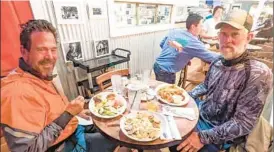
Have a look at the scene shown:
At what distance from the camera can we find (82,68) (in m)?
1.34

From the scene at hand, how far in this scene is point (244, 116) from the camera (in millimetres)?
817

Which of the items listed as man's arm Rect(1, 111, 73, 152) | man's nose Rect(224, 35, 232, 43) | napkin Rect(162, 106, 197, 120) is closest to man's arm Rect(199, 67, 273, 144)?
A: napkin Rect(162, 106, 197, 120)

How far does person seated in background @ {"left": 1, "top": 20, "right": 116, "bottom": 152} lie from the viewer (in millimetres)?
433

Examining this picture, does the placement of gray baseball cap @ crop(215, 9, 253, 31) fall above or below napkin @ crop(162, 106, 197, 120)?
above

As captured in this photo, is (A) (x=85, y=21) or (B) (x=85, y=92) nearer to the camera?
(A) (x=85, y=21)

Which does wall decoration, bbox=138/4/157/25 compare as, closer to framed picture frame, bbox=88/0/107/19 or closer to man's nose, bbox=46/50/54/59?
framed picture frame, bbox=88/0/107/19

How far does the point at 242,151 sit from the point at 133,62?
99 cm

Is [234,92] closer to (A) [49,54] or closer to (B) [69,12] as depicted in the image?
(A) [49,54]

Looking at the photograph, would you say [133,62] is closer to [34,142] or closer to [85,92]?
[85,92]

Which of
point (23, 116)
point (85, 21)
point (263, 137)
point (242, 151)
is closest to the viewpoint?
point (23, 116)

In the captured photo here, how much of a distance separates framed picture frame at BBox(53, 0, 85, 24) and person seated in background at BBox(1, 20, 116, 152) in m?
0.36

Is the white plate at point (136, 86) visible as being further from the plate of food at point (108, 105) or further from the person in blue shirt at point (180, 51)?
the person in blue shirt at point (180, 51)

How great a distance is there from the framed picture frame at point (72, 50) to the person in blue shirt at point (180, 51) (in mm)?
771

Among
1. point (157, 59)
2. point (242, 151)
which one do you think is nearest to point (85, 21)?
point (157, 59)
